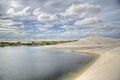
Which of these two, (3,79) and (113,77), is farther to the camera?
(3,79)

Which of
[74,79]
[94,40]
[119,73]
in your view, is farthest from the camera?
[94,40]

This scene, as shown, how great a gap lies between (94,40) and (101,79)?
116 meters

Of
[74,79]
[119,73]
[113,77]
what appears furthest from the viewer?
[74,79]

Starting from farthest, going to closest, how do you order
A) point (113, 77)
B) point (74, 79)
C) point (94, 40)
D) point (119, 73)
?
1. point (94, 40)
2. point (74, 79)
3. point (119, 73)
4. point (113, 77)

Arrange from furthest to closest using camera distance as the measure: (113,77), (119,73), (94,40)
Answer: (94,40) → (119,73) → (113,77)

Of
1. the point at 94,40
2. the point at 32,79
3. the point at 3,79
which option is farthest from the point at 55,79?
the point at 94,40

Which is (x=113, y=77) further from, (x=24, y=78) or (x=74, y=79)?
(x=24, y=78)

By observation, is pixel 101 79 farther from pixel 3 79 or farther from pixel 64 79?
Result: pixel 3 79

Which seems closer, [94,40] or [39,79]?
[39,79]

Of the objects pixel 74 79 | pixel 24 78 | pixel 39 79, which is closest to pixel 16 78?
pixel 24 78

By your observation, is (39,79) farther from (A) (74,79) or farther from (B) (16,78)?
Result: (A) (74,79)

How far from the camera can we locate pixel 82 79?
763 inches

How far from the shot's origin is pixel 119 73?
18.7m

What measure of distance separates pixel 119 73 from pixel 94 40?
374 feet
